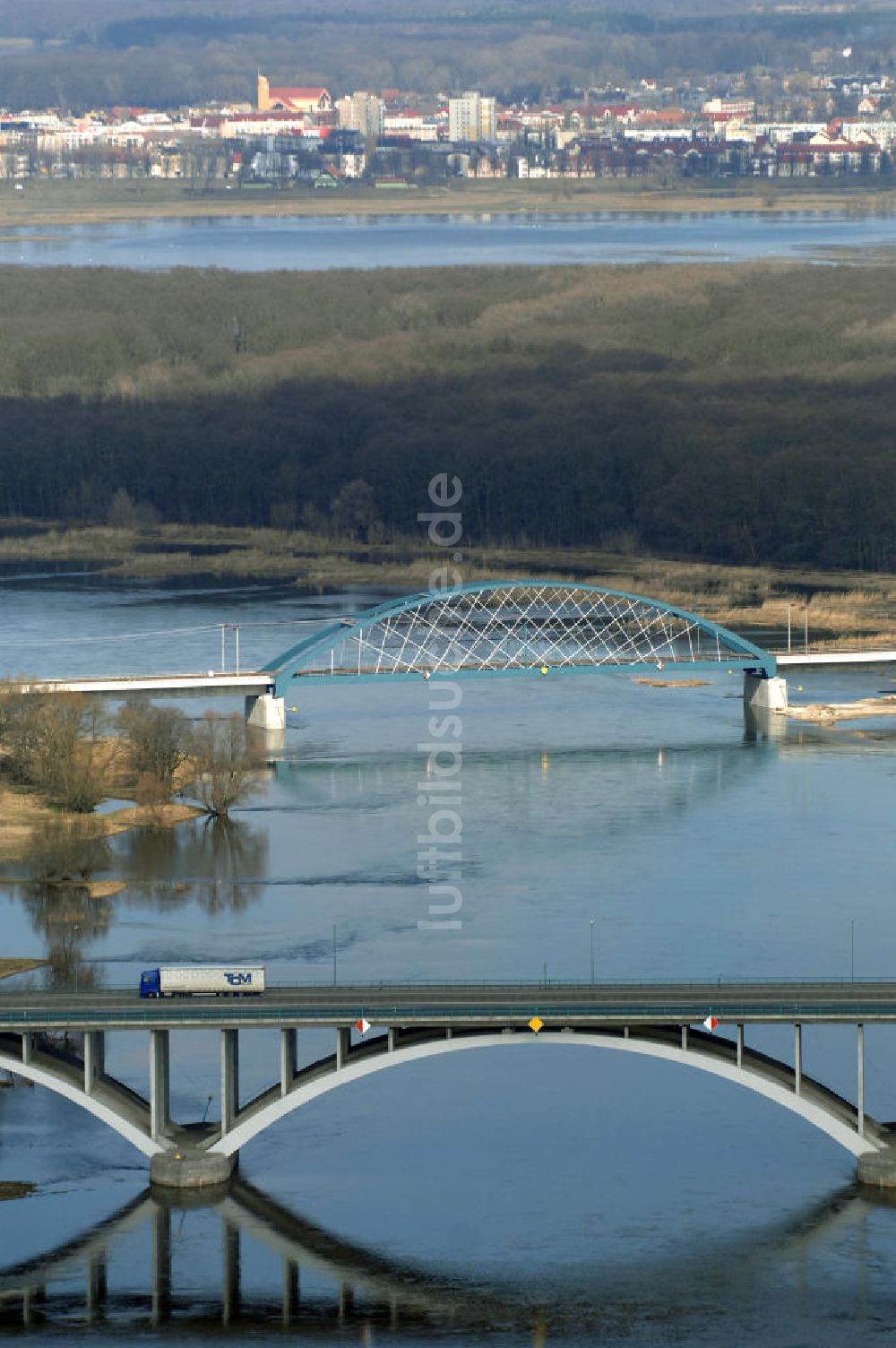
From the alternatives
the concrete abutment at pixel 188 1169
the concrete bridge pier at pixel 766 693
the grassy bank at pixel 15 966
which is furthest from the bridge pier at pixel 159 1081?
the concrete bridge pier at pixel 766 693

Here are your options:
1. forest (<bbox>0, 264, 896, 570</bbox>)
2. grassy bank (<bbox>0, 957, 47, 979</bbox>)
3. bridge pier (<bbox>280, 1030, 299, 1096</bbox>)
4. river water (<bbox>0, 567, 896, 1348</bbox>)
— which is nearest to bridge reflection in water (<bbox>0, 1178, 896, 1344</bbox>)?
river water (<bbox>0, 567, 896, 1348</bbox>)

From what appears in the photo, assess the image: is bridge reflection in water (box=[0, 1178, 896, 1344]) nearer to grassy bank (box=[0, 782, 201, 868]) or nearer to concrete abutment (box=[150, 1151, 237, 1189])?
concrete abutment (box=[150, 1151, 237, 1189])

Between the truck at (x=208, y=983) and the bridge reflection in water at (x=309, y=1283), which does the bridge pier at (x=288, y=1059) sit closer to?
the truck at (x=208, y=983)

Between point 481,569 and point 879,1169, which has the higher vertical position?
point 481,569

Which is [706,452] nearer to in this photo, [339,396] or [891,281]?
[339,396]

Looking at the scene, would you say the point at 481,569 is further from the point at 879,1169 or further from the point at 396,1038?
the point at 879,1169

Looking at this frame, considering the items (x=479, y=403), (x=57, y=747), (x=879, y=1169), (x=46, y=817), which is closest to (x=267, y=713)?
(x=57, y=747)

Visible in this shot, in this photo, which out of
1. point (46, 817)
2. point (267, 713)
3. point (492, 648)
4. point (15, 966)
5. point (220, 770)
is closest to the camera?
point (15, 966)
